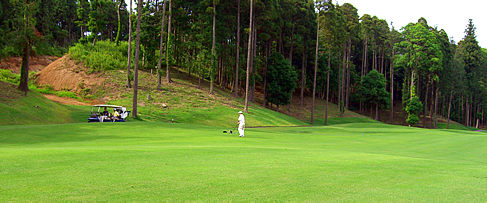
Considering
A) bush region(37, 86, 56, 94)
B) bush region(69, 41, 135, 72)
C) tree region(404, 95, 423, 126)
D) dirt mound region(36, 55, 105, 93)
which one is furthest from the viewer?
tree region(404, 95, 423, 126)

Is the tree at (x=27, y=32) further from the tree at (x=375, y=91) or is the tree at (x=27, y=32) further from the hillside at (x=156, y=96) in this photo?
the tree at (x=375, y=91)

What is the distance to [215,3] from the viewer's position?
49.5m

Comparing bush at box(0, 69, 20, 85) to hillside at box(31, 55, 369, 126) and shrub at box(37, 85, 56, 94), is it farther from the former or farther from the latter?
shrub at box(37, 85, 56, 94)

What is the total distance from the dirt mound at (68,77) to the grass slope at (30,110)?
34.4 feet

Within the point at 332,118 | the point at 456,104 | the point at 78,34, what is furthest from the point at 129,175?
the point at 456,104

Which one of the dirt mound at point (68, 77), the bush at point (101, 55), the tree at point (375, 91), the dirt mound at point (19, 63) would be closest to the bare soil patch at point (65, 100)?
the dirt mound at point (68, 77)

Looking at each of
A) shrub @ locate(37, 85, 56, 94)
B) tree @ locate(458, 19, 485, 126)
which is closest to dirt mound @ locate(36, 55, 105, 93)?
shrub @ locate(37, 85, 56, 94)

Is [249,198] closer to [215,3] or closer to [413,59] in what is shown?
[215,3]

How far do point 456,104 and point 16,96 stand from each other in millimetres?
112696

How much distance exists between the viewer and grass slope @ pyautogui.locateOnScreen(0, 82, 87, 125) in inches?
1148

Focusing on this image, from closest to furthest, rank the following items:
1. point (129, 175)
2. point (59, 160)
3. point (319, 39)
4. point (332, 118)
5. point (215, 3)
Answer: point (129, 175), point (59, 160), point (215, 3), point (319, 39), point (332, 118)

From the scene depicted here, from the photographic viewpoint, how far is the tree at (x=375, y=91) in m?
83.6

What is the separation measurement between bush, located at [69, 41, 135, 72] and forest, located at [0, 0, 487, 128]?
0.29 meters

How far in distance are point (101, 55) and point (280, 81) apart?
29.4 meters
